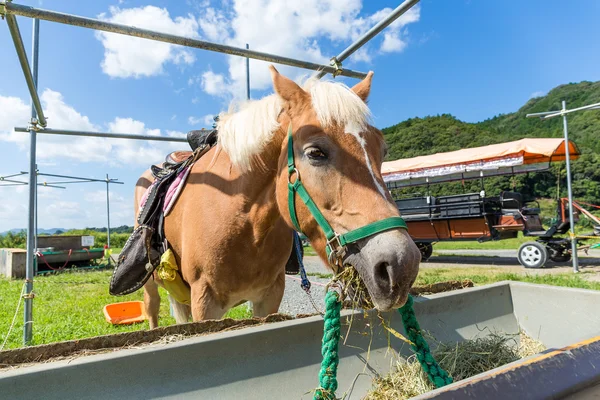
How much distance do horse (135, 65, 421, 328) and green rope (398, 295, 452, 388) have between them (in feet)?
1.23

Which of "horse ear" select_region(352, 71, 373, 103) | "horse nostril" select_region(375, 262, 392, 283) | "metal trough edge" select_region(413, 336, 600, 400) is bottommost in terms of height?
"metal trough edge" select_region(413, 336, 600, 400)

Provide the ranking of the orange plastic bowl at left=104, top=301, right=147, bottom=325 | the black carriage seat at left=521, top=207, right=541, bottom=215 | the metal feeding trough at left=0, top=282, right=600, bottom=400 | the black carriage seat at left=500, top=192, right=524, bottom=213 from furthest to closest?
the black carriage seat at left=500, top=192, right=524, bottom=213, the black carriage seat at left=521, top=207, right=541, bottom=215, the orange plastic bowl at left=104, top=301, right=147, bottom=325, the metal feeding trough at left=0, top=282, right=600, bottom=400

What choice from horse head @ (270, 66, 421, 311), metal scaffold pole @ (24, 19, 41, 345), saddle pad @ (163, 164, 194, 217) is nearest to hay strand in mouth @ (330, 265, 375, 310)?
horse head @ (270, 66, 421, 311)

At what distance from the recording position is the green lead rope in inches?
53.7

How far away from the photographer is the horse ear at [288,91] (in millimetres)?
1800

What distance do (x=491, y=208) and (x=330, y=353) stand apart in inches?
396

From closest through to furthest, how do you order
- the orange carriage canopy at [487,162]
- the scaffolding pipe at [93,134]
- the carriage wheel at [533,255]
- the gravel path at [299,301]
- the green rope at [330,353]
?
1. the green rope at [330,353]
2. the scaffolding pipe at [93,134]
3. the gravel path at [299,301]
4. the carriage wheel at [533,255]
5. the orange carriage canopy at [487,162]

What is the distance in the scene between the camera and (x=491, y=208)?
994cm

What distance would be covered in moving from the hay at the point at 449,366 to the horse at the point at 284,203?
0.83 meters

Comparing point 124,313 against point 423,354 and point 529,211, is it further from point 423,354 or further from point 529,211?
point 529,211

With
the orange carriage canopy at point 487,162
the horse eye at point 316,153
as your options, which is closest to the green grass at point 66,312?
the horse eye at point 316,153

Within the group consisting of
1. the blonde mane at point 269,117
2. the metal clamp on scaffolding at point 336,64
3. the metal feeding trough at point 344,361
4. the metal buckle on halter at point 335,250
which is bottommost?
the metal feeding trough at point 344,361

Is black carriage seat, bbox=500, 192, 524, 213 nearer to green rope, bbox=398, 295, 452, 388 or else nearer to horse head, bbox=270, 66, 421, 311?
green rope, bbox=398, 295, 452, 388

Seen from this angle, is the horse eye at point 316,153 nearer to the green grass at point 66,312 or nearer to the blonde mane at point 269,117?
the blonde mane at point 269,117
